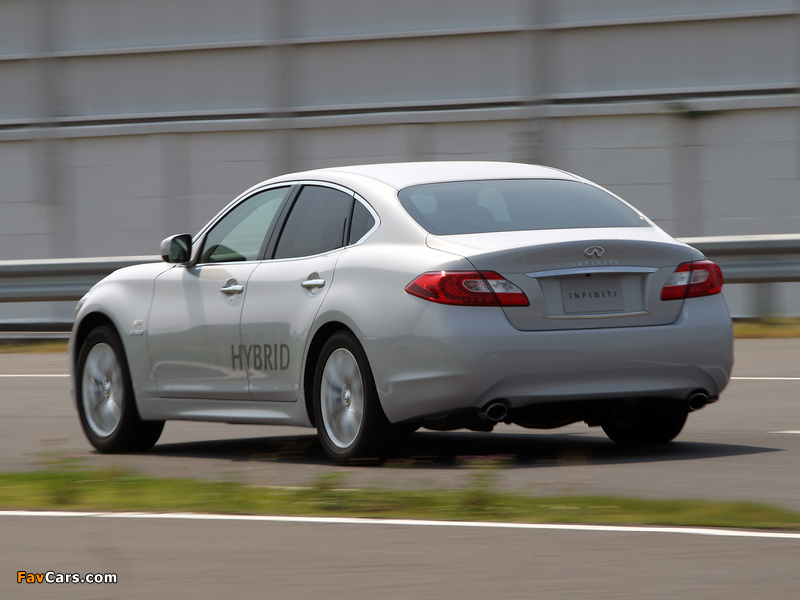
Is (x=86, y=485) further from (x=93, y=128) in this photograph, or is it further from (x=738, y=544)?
(x=93, y=128)

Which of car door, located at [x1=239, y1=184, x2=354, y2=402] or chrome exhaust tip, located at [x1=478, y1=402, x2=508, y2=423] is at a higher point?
car door, located at [x1=239, y1=184, x2=354, y2=402]

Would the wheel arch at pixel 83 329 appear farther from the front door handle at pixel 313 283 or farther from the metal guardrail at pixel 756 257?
the metal guardrail at pixel 756 257

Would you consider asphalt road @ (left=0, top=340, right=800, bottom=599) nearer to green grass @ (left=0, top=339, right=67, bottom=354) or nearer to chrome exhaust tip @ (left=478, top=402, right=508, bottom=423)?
chrome exhaust tip @ (left=478, top=402, right=508, bottom=423)

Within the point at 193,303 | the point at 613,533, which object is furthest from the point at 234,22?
the point at 613,533

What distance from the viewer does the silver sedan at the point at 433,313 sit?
7594 millimetres

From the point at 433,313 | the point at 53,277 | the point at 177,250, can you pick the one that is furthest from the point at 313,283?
the point at 53,277

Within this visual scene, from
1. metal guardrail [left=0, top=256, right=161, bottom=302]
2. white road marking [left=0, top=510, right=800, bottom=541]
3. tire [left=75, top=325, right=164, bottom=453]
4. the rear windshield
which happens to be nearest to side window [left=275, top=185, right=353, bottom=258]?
the rear windshield

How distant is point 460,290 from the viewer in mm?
7551

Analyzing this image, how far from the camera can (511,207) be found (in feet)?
27.2

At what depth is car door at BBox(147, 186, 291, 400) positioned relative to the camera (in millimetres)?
8898

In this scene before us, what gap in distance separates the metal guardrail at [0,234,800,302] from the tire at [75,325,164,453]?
789cm

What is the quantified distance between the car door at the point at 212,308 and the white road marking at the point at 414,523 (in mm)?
2378

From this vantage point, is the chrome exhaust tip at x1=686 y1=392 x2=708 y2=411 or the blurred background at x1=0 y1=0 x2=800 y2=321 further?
the blurred background at x1=0 y1=0 x2=800 y2=321

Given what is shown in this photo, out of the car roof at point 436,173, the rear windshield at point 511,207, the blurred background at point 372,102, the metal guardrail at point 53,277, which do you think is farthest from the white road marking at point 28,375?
the blurred background at point 372,102
